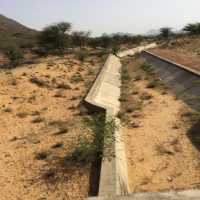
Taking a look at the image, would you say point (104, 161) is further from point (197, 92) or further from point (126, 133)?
point (197, 92)

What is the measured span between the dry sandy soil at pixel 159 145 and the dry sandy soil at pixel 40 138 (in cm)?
149

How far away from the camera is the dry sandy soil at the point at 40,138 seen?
23.7ft

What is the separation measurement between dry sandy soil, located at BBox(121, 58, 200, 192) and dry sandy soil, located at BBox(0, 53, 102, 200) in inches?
58.5

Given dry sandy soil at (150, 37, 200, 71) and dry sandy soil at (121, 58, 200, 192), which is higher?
dry sandy soil at (121, 58, 200, 192)

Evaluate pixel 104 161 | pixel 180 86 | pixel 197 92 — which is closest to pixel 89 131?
pixel 104 161

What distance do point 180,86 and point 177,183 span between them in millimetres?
10664

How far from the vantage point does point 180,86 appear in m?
17.3

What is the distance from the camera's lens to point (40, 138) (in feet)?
34.6

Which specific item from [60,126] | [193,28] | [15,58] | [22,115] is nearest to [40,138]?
[60,126]

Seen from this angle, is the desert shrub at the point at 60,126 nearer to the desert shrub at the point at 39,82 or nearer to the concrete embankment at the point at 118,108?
the concrete embankment at the point at 118,108

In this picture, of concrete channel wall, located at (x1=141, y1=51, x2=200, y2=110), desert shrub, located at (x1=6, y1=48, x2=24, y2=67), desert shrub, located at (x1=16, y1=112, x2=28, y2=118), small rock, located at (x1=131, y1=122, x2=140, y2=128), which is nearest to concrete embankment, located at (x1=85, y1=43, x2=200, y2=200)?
concrete channel wall, located at (x1=141, y1=51, x2=200, y2=110)

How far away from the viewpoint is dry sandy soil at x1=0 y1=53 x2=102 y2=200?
23.7 feet

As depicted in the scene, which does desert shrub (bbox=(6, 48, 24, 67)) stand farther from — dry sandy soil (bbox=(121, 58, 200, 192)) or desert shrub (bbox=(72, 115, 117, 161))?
desert shrub (bbox=(72, 115, 117, 161))

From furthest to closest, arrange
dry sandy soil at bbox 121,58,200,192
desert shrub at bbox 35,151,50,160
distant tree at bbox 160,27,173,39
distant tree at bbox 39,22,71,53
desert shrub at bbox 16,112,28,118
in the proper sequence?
distant tree at bbox 160,27,173,39
distant tree at bbox 39,22,71,53
desert shrub at bbox 16,112,28,118
desert shrub at bbox 35,151,50,160
dry sandy soil at bbox 121,58,200,192
